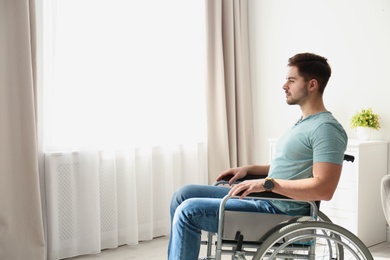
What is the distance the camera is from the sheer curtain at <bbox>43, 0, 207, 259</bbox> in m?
3.20

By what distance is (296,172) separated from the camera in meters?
2.02

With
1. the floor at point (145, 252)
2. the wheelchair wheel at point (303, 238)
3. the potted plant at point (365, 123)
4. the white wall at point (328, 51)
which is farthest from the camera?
the white wall at point (328, 51)

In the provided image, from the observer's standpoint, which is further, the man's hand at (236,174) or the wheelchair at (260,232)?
the man's hand at (236,174)

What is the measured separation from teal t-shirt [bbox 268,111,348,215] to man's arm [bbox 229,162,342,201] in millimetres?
35

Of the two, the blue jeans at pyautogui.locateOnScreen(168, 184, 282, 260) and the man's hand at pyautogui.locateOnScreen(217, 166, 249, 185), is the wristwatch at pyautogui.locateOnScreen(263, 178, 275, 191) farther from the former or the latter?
the man's hand at pyautogui.locateOnScreen(217, 166, 249, 185)

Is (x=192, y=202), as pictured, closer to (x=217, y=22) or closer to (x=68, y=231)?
(x=68, y=231)

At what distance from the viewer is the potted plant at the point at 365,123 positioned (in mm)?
3494

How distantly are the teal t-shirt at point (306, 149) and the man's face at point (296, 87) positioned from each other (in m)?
0.09

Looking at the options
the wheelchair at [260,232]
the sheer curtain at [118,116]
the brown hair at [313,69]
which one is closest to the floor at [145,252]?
the sheer curtain at [118,116]

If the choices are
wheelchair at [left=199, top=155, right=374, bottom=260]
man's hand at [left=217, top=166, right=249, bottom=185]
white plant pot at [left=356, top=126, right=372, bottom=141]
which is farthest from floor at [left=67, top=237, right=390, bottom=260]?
wheelchair at [left=199, top=155, right=374, bottom=260]

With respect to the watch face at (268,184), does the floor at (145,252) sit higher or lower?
lower

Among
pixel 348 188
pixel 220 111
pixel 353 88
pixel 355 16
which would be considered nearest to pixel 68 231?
pixel 220 111

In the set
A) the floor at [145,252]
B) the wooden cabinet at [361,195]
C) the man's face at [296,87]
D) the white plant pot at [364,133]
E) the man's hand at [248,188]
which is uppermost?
the man's face at [296,87]

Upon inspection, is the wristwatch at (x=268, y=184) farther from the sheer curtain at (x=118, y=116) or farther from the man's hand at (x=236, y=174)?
the sheer curtain at (x=118, y=116)
